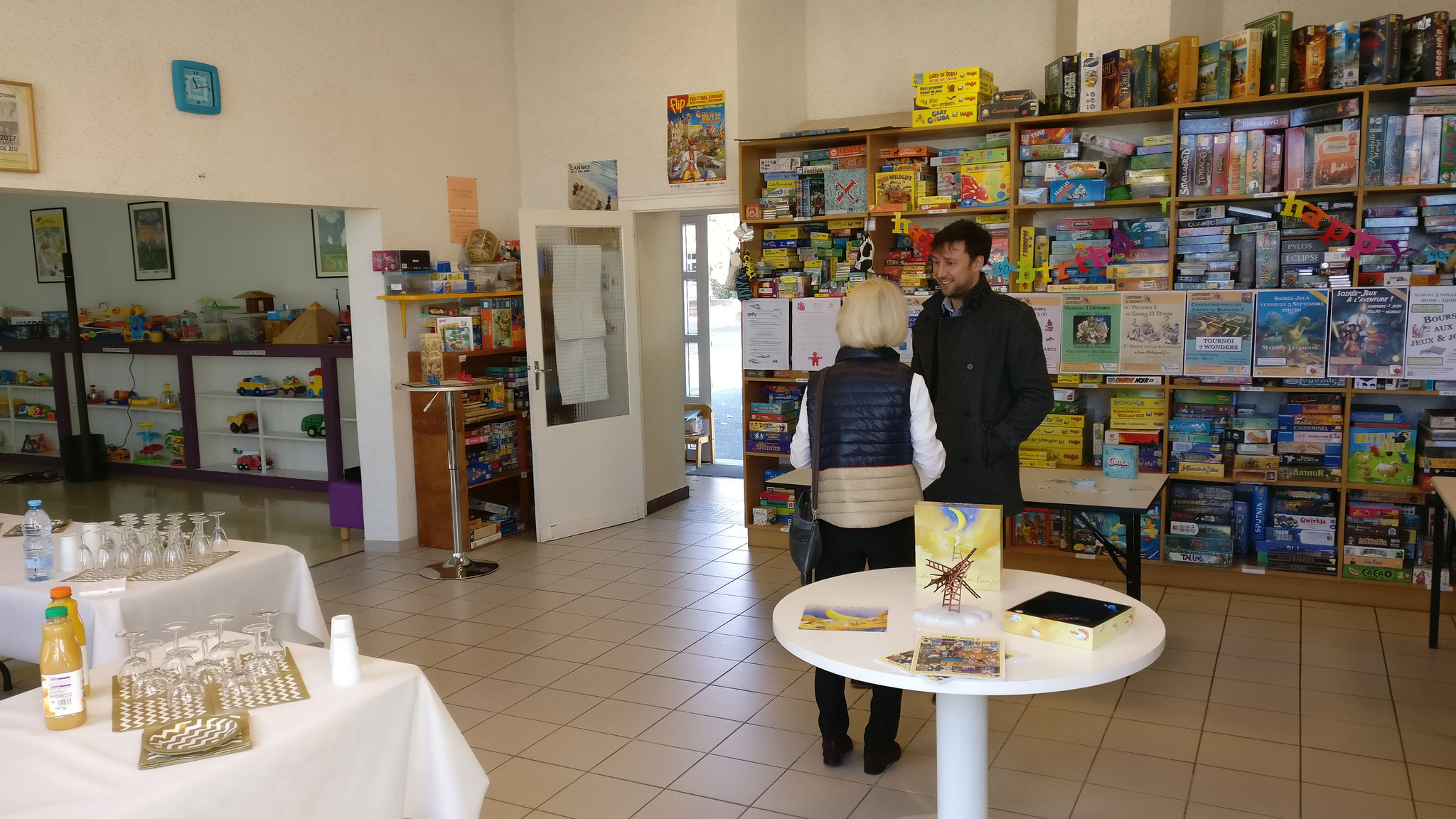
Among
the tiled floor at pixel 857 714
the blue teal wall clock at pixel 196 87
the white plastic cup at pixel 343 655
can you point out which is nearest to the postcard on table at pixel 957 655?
the tiled floor at pixel 857 714

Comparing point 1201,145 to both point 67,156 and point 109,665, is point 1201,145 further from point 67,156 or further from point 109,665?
point 67,156

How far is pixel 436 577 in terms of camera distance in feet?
20.3

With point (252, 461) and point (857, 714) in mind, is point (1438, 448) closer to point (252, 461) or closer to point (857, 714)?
point (857, 714)

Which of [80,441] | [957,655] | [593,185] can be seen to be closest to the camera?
[957,655]

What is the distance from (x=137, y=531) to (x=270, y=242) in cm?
626

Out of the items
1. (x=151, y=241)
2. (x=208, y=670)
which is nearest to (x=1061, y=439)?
(x=208, y=670)

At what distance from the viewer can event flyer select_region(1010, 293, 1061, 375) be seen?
18.9 ft

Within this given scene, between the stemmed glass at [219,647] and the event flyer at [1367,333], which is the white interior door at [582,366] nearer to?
the stemmed glass at [219,647]

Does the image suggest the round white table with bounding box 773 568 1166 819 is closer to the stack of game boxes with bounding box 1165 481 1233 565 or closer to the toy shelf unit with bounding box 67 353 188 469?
the stack of game boxes with bounding box 1165 481 1233 565

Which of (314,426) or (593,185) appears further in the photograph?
(314,426)

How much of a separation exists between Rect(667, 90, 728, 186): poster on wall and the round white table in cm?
438

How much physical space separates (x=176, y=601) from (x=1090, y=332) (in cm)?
464

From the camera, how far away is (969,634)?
2541mm

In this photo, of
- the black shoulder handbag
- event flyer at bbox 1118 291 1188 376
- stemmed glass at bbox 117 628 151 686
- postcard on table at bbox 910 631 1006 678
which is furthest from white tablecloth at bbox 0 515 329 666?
event flyer at bbox 1118 291 1188 376
